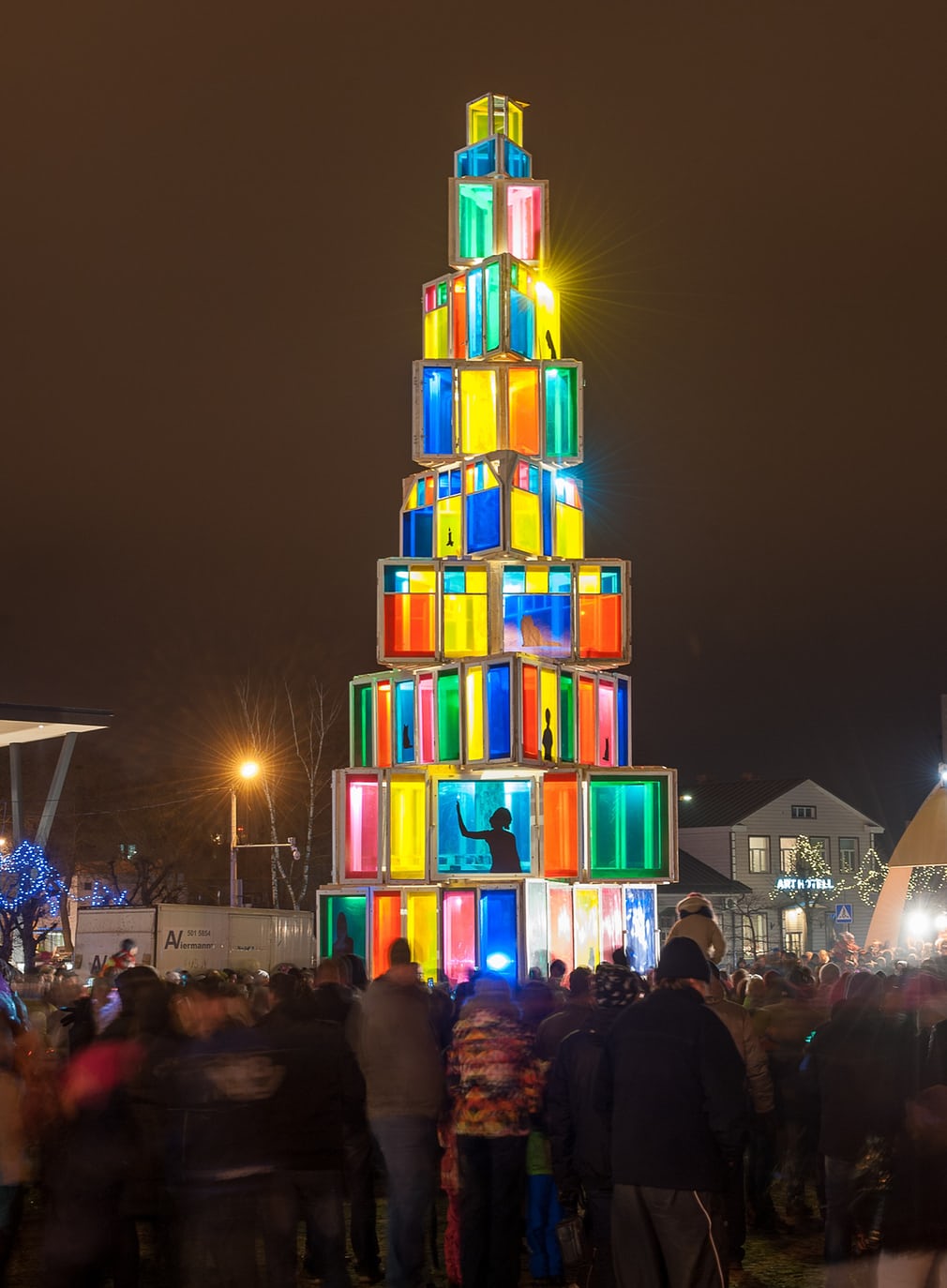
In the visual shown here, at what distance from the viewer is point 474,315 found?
2606 cm

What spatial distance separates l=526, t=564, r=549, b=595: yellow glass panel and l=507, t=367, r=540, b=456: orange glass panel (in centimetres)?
196

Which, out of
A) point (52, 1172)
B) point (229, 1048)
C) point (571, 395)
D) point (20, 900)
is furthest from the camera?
point (20, 900)

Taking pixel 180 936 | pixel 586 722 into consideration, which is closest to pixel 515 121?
pixel 586 722

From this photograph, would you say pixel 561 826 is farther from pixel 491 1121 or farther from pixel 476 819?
pixel 491 1121

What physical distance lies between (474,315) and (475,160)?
2.96m

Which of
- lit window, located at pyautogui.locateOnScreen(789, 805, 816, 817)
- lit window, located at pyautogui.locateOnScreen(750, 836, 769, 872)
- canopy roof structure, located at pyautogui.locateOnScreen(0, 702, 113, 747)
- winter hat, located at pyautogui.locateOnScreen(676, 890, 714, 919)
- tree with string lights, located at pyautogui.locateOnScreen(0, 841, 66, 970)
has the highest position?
lit window, located at pyautogui.locateOnScreen(789, 805, 816, 817)

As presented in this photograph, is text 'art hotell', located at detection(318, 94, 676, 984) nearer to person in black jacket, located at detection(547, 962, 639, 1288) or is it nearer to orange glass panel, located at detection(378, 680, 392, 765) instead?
orange glass panel, located at detection(378, 680, 392, 765)

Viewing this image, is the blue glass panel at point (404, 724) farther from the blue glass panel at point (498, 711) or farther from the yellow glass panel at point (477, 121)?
the yellow glass panel at point (477, 121)

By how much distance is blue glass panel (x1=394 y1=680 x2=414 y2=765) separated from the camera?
24.9 m

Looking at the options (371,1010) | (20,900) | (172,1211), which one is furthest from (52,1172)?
(20,900)

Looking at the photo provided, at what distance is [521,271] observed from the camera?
26.1m

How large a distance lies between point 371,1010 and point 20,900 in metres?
45.7

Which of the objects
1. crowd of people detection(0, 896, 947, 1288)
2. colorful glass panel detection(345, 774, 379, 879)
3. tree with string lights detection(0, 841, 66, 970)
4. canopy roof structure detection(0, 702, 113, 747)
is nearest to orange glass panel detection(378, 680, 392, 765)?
colorful glass panel detection(345, 774, 379, 879)

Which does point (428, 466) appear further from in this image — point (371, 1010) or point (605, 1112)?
point (605, 1112)
